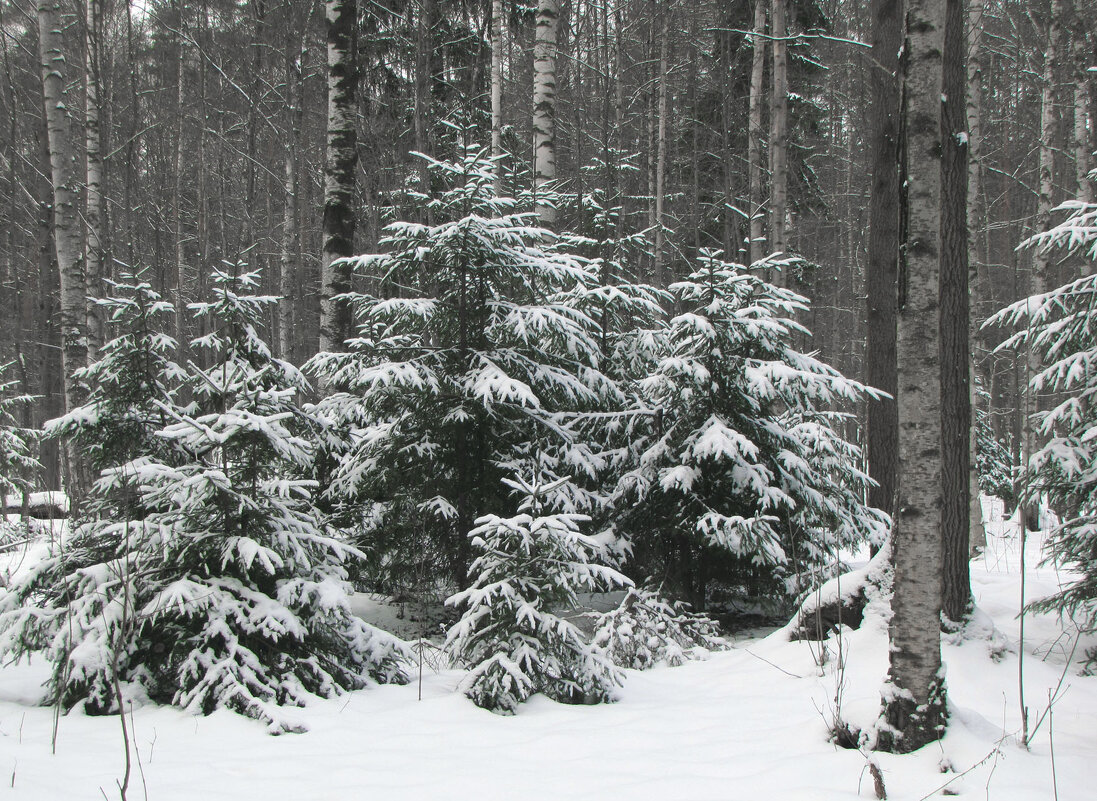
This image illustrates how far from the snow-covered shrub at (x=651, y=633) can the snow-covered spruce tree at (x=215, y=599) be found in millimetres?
1885

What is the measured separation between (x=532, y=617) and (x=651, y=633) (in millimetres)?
2051

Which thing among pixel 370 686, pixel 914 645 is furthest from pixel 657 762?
pixel 370 686

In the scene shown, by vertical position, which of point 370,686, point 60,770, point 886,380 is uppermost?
point 886,380

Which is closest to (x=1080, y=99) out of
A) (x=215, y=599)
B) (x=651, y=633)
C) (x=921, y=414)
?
(x=921, y=414)

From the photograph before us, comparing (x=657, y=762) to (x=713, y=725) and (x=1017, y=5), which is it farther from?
(x=1017, y=5)

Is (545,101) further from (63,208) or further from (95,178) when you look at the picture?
(95,178)

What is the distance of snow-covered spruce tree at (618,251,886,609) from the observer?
6.51 meters

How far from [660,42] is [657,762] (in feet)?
48.5

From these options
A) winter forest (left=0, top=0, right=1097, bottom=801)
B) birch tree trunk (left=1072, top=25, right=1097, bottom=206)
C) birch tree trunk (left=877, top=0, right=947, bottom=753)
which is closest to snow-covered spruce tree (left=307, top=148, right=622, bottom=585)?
winter forest (left=0, top=0, right=1097, bottom=801)

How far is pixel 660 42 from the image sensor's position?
565 inches

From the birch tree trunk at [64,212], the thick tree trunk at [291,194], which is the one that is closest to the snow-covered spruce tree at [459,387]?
the birch tree trunk at [64,212]

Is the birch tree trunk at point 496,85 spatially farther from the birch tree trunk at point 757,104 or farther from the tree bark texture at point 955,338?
the tree bark texture at point 955,338

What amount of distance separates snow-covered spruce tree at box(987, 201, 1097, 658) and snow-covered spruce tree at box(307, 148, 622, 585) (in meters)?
3.81

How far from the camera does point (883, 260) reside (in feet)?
23.1
